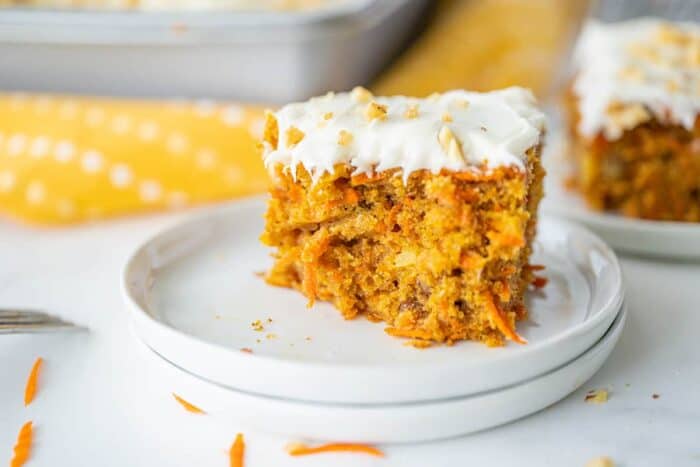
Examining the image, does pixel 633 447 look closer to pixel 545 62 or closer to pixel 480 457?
pixel 480 457

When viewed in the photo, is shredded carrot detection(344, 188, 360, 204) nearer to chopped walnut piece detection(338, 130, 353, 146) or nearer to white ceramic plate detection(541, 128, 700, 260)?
chopped walnut piece detection(338, 130, 353, 146)

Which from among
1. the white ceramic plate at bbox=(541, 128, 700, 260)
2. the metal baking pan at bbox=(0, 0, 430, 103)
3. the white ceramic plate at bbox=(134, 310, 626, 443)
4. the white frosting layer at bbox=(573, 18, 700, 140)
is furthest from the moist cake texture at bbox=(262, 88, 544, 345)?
the metal baking pan at bbox=(0, 0, 430, 103)

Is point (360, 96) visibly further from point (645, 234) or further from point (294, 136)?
point (645, 234)

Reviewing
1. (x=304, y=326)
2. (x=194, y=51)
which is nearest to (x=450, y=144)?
(x=304, y=326)

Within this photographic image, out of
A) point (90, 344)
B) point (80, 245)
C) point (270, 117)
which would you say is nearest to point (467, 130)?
point (270, 117)

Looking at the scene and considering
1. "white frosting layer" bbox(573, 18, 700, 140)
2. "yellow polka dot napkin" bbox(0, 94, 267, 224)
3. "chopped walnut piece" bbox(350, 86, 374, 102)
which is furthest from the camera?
"yellow polka dot napkin" bbox(0, 94, 267, 224)
